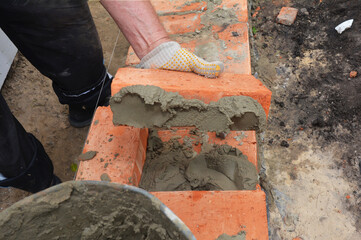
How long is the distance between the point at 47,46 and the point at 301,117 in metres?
2.40

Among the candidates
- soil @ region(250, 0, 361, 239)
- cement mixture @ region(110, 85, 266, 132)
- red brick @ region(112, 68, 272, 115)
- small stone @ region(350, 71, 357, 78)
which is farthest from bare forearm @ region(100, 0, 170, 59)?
small stone @ region(350, 71, 357, 78)

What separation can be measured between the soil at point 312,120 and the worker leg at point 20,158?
1924mm

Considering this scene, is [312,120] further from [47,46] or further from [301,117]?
[47,46]

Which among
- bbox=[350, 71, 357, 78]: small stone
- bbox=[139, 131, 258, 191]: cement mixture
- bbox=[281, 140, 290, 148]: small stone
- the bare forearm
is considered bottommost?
bbox=[281, 140, 290, 148]: small stone

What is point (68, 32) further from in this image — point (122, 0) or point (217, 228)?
point (217, 228)

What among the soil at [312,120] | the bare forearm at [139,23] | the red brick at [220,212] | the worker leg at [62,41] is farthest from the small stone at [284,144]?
the worker leg at [62,41]

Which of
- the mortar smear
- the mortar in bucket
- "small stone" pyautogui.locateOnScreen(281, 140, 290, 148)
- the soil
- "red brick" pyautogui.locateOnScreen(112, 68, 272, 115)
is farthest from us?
"small stone" pyautogui.locateOnScreen(281, 140, 290, 148)

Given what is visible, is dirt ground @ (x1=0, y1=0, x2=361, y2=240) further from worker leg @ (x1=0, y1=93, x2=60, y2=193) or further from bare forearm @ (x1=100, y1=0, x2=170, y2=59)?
bare forearm @ (x1=100, y1=0, x2=170, y2=59)

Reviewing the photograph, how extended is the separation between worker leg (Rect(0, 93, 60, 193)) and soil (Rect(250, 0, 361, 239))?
1924 millimetres

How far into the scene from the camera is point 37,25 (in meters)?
2.22

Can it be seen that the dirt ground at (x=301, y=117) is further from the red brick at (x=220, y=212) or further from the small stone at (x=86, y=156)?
the small stone at (x=86, y=156)

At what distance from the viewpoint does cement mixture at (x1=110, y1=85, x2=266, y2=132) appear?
65.2 inches

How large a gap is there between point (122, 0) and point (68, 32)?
605 mm

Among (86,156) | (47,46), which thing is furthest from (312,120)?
(47,46)
